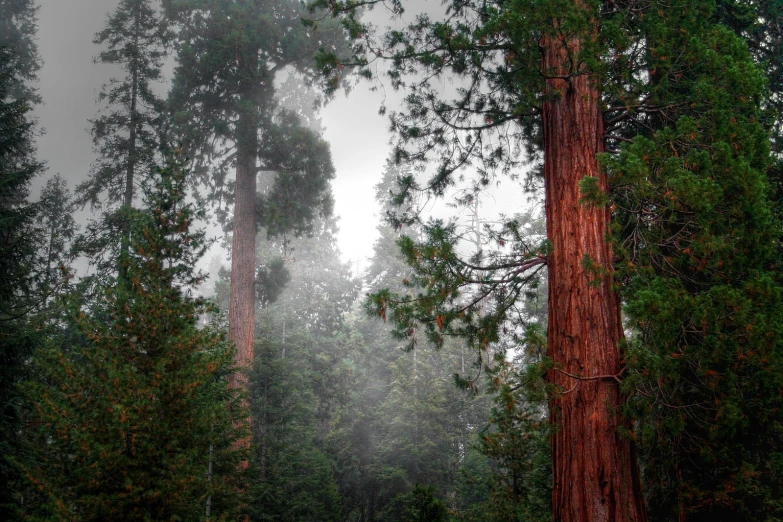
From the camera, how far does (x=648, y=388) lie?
3479 mm

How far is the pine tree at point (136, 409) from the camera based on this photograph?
450 centimetres

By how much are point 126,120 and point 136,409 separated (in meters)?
10.7

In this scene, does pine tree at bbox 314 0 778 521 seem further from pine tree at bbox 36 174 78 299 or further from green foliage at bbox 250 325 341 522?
pine tree at bbox 36 174 78 299

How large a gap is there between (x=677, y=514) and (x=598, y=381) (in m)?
2.81

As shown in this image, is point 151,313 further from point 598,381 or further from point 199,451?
point 598,381

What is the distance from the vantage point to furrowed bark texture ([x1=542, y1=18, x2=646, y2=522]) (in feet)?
10.9

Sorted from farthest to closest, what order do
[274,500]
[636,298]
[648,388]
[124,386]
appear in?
[274,500] < [124,386] < [648,388] < [636,298]

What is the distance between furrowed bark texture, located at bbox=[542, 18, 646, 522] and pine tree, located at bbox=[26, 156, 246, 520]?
3.74m

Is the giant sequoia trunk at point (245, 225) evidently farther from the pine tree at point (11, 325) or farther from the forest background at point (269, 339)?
the pine tree at point (11, 325)

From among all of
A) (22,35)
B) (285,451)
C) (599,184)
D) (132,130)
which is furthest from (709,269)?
(22,35)

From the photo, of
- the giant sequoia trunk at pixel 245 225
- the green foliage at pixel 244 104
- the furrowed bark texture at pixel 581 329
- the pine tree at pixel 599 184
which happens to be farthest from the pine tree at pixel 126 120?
the furrowed bark texture at pixel 581 329

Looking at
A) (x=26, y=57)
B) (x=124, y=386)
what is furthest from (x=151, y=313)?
(x=26, y=57)

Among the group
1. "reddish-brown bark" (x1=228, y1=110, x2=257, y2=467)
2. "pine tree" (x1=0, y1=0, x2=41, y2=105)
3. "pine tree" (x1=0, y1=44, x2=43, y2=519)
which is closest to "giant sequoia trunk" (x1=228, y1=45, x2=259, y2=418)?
"reddish-brown bark" (x1=228, y1=110, x2=257, y2=467)

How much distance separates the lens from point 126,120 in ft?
41.1
